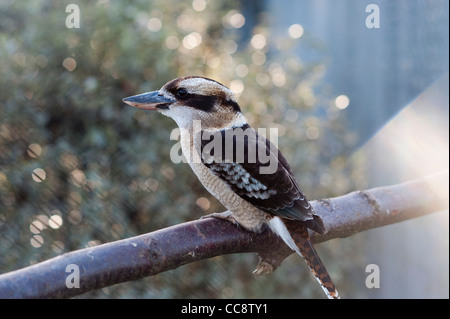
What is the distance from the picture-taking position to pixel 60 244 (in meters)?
2.24

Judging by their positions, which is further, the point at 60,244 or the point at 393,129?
the point at 393,129

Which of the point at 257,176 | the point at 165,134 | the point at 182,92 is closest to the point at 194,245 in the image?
the point at 257,176

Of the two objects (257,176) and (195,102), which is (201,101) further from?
(257,176)

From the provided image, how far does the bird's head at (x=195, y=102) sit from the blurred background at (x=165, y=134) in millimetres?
806

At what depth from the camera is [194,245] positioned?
49.6 inches

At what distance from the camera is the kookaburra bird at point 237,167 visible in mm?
1435

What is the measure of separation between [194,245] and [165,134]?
1117 mm

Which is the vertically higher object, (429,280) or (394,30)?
(394,30)

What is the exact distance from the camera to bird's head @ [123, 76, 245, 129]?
1.41 meters

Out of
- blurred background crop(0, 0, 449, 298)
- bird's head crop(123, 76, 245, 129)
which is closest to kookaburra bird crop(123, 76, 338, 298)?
bird's head crop(123, 76, 245, 129)

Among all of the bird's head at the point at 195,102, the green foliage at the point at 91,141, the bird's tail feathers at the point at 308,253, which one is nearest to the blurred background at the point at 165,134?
the green foliage at the point at 91,141
